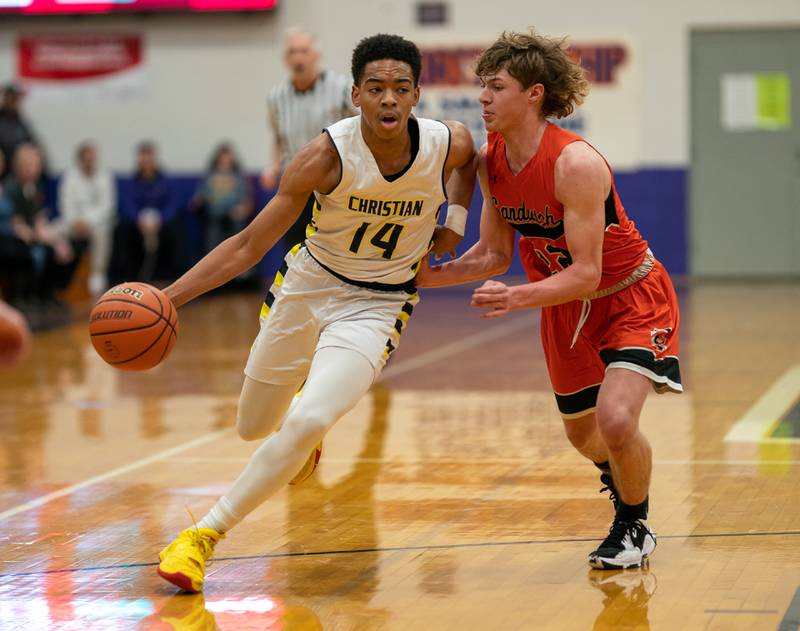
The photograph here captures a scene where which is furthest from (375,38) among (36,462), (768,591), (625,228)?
(36,462)

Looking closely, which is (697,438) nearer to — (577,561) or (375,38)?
(577,561)

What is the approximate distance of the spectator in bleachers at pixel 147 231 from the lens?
15.7 meters

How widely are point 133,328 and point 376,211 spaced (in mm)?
863

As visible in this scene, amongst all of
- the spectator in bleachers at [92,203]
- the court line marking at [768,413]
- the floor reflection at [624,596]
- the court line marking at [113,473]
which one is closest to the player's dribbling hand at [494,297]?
the floor reflection at [624,596]

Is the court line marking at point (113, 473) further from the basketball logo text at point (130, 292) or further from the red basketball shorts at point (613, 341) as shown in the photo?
the red basketball shorts at point (613, 341)

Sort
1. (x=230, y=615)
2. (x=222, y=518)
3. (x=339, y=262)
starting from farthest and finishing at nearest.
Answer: (x=339, y=262) < (x=222, y=518) < (x=230, y=615)

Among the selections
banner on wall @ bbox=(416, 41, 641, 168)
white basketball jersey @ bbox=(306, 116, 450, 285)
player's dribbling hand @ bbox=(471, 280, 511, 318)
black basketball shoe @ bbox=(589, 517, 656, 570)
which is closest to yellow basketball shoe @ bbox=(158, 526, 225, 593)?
white basketball jersey @ bbox=(306, 116, 450, 285)

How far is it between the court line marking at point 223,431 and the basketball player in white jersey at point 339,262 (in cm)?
130

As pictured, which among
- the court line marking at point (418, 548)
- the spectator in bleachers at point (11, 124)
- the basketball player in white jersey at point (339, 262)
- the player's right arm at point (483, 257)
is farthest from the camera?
the spectator in bleachers at point (11, 124)

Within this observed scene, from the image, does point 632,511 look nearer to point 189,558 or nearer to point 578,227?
point 578,227

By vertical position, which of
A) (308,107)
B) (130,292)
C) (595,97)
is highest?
(308,107)

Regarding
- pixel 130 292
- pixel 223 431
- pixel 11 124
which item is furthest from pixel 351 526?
pixel 11 124

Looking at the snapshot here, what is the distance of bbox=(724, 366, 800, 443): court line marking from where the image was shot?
6829mm

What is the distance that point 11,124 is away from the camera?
603 inches
